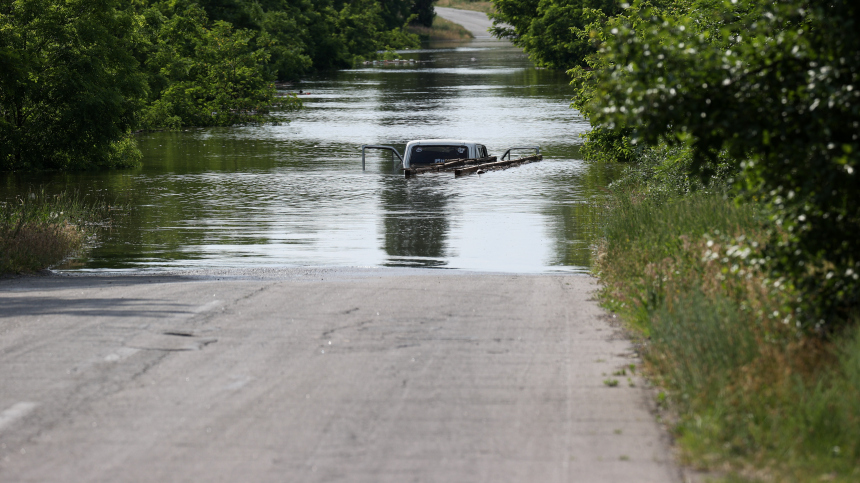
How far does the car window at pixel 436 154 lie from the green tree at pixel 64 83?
29.1 ft

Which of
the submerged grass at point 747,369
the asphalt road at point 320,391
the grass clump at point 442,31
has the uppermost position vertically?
the grass clump at point 442,31

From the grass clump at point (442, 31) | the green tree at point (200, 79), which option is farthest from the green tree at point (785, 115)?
the grass clump at point (442, 31)

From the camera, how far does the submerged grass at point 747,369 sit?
539 cm

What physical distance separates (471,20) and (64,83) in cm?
15676

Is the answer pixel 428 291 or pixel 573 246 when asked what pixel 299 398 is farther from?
pixel 573 246

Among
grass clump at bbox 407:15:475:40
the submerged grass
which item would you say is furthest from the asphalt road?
grass clump at bbox 407:15:475:40

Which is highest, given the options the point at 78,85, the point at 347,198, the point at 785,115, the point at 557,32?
the point at 557,32

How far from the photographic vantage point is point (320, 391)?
271 inches

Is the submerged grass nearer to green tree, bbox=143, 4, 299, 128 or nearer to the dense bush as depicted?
the dense bush

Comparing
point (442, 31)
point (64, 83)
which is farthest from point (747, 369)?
point (442, 31)

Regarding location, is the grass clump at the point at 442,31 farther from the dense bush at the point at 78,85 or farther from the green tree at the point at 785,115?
the green tree at the point at 785,115

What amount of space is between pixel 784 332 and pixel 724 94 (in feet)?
5.26

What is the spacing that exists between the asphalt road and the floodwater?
5479 mm

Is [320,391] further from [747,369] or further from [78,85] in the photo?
[78,85]
